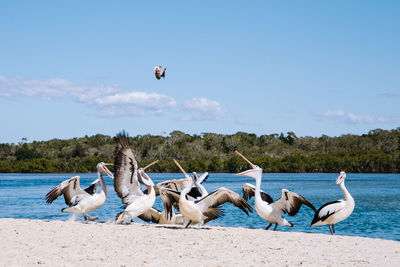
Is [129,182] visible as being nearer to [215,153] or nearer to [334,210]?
[334,210]

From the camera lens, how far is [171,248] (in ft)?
26.5

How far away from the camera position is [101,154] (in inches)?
3381

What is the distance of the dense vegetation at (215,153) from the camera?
265 ft

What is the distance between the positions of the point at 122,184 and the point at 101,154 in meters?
76.4

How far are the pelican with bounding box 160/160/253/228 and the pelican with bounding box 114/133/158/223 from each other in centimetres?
44

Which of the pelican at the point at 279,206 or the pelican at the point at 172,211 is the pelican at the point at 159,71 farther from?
the pelican at the point at 279,206

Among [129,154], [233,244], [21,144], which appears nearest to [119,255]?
[233,244]

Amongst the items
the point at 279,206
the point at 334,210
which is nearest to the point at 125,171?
the point at 279,206

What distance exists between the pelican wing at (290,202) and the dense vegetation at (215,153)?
61.5m

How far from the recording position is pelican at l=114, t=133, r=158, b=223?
1043 cm

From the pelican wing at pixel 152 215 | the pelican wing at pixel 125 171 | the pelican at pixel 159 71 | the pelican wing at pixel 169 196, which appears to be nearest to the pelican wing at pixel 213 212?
A: the pelican wing at pixel 169 196

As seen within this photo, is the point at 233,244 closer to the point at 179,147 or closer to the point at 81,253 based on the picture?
the point at 81,253

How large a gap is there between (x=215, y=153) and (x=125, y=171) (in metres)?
84.4

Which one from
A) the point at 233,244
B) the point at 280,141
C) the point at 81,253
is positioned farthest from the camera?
the point at 280,141
